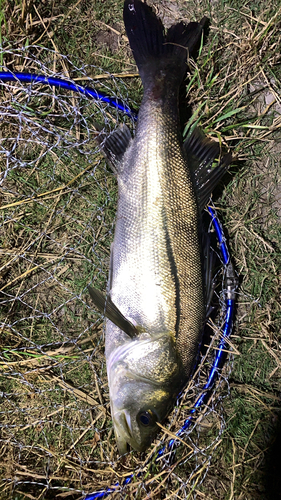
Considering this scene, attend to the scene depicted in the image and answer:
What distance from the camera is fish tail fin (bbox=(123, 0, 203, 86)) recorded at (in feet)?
7.25

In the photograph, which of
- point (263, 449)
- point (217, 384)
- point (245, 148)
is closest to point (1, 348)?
point (217, 384)

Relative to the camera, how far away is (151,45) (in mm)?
2227

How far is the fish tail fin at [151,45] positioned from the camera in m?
2.21

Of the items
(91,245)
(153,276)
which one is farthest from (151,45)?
(153,276)

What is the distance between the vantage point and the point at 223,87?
251 cm

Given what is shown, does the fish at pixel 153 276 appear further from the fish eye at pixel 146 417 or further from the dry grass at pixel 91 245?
the dry grass at pixel 91 245

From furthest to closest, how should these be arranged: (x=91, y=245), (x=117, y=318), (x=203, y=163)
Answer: (x=91, y=245) < (x=203, y=163) < (x=117, y=318)

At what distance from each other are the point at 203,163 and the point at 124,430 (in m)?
1.78

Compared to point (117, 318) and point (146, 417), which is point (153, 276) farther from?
point (146, 417)

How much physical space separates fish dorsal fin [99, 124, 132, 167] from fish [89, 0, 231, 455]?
0.07 m

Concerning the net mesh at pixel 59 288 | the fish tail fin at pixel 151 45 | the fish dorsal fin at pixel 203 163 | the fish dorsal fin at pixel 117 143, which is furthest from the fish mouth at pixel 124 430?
the fish tail fin at pixel 151 45

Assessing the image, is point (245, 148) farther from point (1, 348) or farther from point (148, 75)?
point (1, 348)

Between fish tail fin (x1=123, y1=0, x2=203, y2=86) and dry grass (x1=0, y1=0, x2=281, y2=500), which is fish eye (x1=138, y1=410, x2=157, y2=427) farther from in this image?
fish tail fin (x1=123, y1=0, x2=203, y2=86)

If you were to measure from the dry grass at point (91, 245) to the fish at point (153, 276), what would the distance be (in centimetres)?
41
